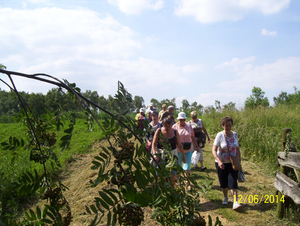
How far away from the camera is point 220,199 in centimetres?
523

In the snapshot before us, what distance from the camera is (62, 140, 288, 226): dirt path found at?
4.38 metres

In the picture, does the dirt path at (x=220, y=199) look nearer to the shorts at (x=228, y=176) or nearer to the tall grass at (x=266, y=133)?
the shorts at (x=228, y=176)

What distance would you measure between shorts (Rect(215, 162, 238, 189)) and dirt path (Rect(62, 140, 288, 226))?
0.23 meters

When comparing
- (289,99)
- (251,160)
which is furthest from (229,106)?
(289,99)

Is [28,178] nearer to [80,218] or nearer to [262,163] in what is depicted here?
[80,218]

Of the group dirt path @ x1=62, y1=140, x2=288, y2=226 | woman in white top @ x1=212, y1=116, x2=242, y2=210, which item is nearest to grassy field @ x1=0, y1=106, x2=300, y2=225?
dirt path @ x1=62, y1=140, x2=288, y2=226

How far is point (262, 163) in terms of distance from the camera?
7.46 m

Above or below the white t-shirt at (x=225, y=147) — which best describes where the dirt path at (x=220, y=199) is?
below

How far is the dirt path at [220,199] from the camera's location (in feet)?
14.4

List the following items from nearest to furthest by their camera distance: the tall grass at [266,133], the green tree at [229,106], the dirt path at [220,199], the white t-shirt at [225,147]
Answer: the dirt path at [220,199], the white t-shirt at [225,147], the tall grass at [266,133], the green tree at [229,106]

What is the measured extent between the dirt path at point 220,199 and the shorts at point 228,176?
23 cm

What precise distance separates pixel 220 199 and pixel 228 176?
0.96m

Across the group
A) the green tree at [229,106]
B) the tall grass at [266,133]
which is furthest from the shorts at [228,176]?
the green tree at [229,106]

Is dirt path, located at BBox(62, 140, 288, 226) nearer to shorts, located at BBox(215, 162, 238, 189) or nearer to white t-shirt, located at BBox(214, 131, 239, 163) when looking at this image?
shorts, located at BBox(215, 162, 238, 189)
